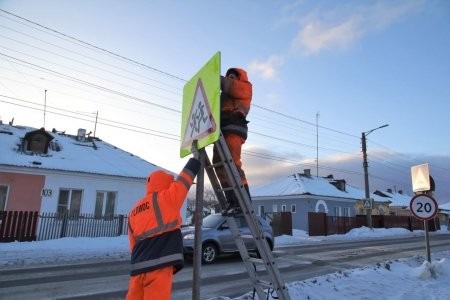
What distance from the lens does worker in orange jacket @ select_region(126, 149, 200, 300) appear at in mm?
3561

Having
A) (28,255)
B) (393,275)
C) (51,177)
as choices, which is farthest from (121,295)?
(51,177)

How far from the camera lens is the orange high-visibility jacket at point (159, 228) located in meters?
3.62

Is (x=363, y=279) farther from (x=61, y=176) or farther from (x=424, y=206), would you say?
(x=61, y=176)

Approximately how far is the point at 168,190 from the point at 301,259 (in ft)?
39.4

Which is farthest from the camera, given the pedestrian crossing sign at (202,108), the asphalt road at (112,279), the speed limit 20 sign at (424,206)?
the speed limit 20 sign at (424,206)

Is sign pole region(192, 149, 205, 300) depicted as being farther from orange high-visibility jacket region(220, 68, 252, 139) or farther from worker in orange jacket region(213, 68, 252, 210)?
orange high-visibility jacket region(220, 68, 252, 139)

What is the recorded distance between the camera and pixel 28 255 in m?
14.2

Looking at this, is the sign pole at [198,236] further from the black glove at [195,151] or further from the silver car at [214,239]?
the silver car at [214,239]

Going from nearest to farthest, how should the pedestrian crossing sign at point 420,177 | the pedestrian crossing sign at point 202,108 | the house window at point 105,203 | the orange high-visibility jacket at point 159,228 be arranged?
the orange high-visibility jacket at point 159,228, the pedestrian crossing sign at point 202,108, the pedestrian crossing sign at point 420,177, the house window at point 105,203

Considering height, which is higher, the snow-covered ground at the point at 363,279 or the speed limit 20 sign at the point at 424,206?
the speed limit 20 sign at the point at 424,206

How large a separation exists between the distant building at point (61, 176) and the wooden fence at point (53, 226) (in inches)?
48.9

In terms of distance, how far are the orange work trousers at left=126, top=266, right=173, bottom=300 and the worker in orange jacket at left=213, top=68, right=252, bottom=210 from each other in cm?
126

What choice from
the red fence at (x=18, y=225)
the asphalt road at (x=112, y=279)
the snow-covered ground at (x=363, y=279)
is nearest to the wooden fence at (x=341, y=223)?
the snow-covered ground at (x=363, y=279)

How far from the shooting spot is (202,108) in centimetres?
437
